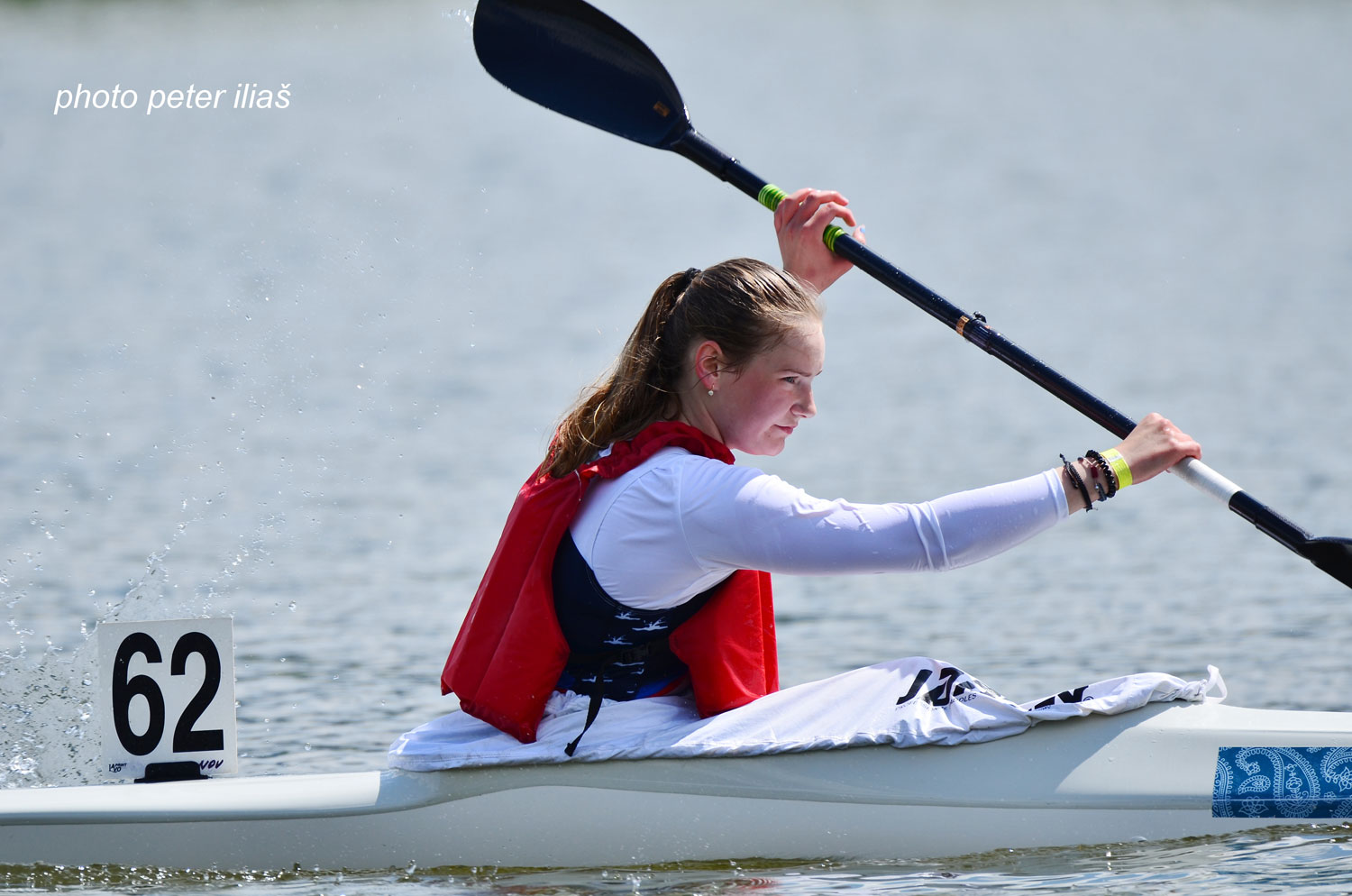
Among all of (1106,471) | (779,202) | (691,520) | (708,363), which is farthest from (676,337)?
A: (1106,471)

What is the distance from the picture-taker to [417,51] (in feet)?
97.3

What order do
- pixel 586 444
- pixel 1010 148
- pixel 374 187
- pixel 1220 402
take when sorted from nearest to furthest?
1. pixel 586 444
2. pixel 1220 402
3. pixel 374 187
4. pixel 1010 148

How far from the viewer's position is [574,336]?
1394 centimetres

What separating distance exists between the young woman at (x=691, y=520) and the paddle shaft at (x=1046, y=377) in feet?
0.74

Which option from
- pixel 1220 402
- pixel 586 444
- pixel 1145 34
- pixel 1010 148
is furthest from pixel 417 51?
pixel 586 444

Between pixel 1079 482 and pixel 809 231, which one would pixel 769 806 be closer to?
pixel 1079 482

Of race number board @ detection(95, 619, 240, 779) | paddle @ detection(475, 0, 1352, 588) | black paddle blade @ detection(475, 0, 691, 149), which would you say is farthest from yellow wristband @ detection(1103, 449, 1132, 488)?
race number board @ detection(95, 619, 240, 779)

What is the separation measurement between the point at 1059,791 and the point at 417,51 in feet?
92.3

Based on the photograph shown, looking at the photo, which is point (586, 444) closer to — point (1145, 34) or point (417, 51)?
point (417, 51)

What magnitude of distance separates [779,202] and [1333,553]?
4.97 feet

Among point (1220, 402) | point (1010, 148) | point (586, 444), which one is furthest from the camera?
point (1010, 148)

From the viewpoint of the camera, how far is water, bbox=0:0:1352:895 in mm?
5902

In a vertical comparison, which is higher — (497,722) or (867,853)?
(497,722)

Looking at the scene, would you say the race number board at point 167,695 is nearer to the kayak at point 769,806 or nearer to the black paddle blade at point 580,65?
the kayak at point 769,806
